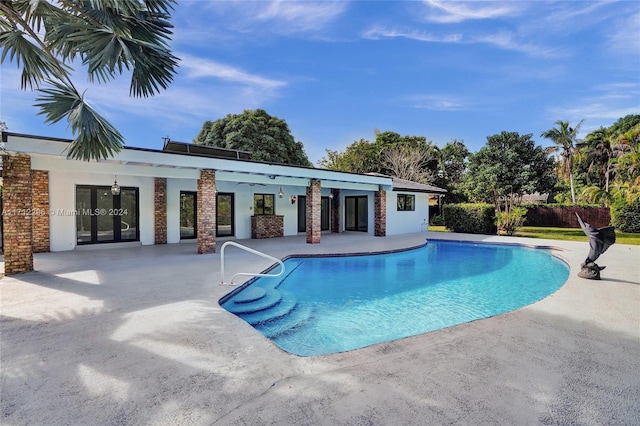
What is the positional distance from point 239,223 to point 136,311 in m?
10.5

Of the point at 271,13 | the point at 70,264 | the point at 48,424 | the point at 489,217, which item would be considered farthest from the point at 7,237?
the point at 489,217

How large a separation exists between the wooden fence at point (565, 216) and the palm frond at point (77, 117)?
96.6ft

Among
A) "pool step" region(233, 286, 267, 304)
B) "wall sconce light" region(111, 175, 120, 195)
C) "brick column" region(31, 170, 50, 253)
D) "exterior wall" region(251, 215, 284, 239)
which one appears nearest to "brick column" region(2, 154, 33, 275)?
"wall sconce light" region(111, 175, 120, 195)

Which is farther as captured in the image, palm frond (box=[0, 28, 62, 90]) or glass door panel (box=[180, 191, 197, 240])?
glass door panel (box=[180, 191, 197, 240])

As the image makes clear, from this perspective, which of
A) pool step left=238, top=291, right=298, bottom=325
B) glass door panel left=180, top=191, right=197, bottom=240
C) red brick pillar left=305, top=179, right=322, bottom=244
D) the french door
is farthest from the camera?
the french door

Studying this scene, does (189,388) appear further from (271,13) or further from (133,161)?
(271,13)

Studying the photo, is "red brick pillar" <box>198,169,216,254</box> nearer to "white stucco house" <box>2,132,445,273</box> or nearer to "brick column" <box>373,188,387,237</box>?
"white stucco house" <box>2,132,445,273</box>

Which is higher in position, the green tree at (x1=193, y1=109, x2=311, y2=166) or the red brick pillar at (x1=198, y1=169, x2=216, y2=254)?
the green tree at (x1=193, y1=109, x2=311, y2=166)

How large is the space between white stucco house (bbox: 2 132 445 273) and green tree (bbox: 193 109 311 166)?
9546 mm

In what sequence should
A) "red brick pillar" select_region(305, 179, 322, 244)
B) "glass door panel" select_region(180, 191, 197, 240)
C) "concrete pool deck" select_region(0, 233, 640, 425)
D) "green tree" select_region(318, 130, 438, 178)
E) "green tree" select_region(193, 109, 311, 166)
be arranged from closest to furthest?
1. "concrete pool deck" select_region(0, 233, 640, 425)
2. "glass door panel" select_region(180, 191, 197, 240)
3. "red brick pillar" select_region(305, 179, 322, 244)
4. "green tree" select_region(193, 109, 311, 166)
5. "green tree" select_region(318, 130, 438, 178)

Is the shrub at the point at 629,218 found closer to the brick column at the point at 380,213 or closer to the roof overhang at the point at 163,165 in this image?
the brick column at the point at 380,213

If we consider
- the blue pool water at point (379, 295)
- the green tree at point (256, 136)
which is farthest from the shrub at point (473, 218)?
the green tree at point (256, 136)

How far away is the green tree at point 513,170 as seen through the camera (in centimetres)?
2539

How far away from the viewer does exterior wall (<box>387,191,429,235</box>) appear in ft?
61.1
